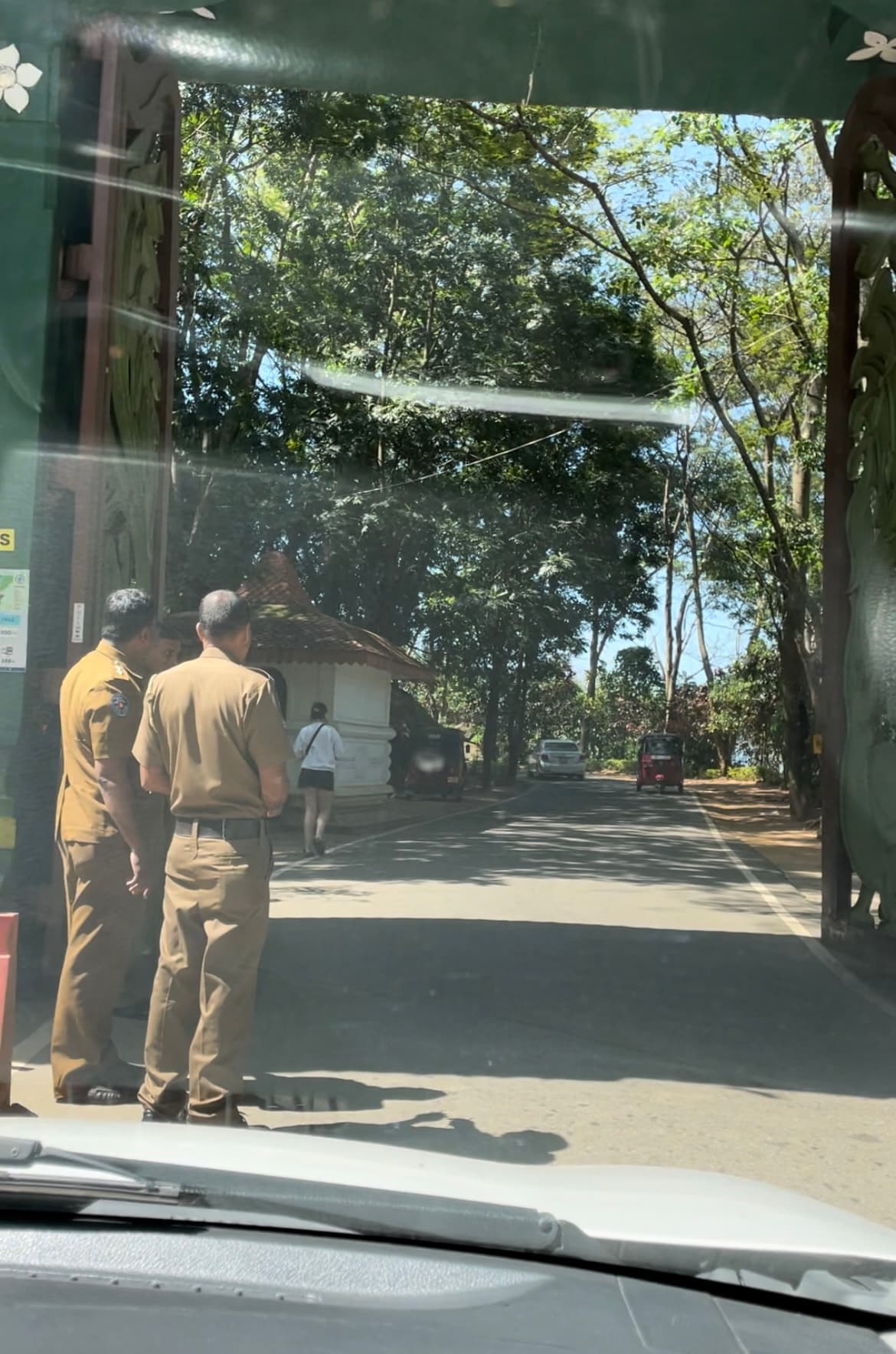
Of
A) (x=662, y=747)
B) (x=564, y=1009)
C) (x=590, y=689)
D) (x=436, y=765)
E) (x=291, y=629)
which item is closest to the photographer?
(x=564, y=1009)

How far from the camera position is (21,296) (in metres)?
7.32

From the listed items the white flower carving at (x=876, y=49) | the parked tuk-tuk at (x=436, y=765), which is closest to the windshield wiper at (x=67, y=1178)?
the white flower carving at (x=876, y=49)

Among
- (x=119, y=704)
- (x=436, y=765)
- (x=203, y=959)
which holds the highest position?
(x=119, y=704)

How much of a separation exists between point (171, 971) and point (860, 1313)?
3476 mm

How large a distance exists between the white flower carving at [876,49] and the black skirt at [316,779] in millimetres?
9445

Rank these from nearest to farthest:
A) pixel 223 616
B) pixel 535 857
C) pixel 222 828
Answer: pixel 222 828
pixel 223 616
pixel 535 857

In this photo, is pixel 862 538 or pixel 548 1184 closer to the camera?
pixel 548 1184

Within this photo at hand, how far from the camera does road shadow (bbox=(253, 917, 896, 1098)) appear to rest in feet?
21.0

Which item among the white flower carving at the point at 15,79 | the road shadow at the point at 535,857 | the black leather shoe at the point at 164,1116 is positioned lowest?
the road shadow at the point at 535,857

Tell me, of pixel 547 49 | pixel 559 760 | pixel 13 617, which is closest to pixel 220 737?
pixel 13 617

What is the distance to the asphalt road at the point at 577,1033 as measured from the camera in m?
5.24

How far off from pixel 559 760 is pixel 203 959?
4181 cm

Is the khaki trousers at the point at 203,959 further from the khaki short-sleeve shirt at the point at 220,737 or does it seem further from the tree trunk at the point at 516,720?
the tree trunk at the point at 516,720

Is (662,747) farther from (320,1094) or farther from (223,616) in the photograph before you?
(223,616)
